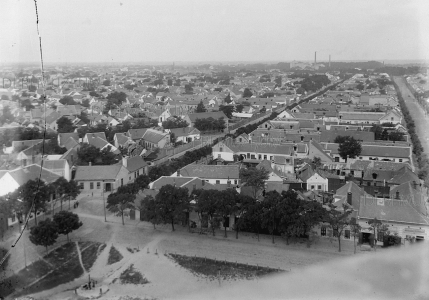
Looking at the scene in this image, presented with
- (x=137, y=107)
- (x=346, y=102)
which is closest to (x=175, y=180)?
(x=137, y=107)

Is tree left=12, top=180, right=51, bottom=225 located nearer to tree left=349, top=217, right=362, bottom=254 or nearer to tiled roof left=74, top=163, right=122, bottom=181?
tiled roof left=74, top=163, right=122, bottom=181

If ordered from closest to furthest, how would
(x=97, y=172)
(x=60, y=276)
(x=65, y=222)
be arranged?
(x=60, y=276)
(x=65, y=222)
(x=97, y=172)

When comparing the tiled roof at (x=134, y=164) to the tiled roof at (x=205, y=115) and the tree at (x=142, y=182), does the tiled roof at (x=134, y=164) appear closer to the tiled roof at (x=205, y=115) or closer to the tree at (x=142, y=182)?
the tree at (x=142, y=182)

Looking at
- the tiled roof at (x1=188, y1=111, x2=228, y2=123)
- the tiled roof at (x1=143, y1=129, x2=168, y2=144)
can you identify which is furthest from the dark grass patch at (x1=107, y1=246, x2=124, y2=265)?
the tiled roof at (x1=188, y1=111, x2=228, y2=123)

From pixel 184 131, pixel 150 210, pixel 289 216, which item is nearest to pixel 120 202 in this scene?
pixel 150 210

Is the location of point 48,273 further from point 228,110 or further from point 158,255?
point 228,110

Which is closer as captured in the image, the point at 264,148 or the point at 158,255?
the point at 158,255
